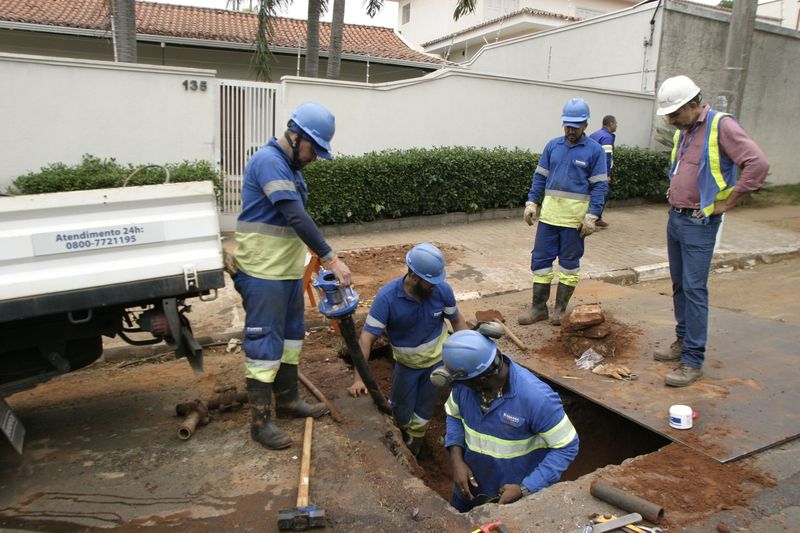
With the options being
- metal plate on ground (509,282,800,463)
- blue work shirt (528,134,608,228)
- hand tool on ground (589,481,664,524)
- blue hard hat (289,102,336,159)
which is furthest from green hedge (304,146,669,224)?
hand tool on ground (589,481,664,524)

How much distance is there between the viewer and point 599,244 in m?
9.30

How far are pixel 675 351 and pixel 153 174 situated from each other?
24.2 ft

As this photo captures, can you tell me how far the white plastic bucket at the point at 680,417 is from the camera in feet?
11.1

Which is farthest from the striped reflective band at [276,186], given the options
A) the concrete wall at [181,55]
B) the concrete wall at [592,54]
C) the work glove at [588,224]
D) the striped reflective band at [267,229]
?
the concrete wall at [181,55]

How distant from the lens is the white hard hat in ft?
12.5

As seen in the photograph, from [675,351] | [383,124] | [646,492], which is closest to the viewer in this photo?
[646,492]

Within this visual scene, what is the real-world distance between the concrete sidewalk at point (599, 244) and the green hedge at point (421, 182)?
32 cm

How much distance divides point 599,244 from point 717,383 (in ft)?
18.3

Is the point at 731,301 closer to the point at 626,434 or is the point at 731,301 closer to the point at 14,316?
the point at 626,434

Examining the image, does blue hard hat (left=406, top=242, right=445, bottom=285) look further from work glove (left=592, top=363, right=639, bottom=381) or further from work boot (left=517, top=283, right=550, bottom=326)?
work boot (left=517, top=283, right=550, bottom=326)

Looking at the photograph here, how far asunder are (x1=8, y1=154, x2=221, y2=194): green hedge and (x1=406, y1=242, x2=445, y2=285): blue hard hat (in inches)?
231

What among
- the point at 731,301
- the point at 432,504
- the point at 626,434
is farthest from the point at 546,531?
the point at 731,301

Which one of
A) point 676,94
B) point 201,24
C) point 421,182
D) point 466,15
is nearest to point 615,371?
point 676,94

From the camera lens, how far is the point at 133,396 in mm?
4238
